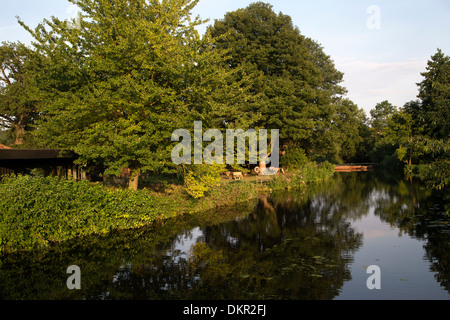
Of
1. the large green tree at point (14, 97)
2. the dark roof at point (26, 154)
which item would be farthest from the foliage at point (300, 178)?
the large green tree at point (14, 97)

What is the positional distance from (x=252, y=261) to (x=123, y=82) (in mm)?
10208

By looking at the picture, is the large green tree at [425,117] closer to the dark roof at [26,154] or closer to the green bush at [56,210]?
the green bush at [56,210]

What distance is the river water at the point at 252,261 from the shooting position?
29.9 feet

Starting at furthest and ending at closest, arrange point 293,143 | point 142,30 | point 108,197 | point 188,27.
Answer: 1. point 293,143
2. point 188,27
3. point 142,30
4. point 108,197

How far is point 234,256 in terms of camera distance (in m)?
12.4

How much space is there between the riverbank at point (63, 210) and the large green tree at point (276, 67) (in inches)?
799

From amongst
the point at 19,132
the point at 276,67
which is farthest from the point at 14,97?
the point at 276,67

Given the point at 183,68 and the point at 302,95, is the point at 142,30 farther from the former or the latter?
the point at 302,95

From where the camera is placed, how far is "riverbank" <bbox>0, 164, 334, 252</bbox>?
12.3 metres

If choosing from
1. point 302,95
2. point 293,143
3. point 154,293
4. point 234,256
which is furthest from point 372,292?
point 293,143

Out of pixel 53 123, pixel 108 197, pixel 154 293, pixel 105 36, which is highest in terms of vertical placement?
pixel 105 36

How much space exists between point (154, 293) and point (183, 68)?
11.5m

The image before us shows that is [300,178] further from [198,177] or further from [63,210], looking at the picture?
[63,210]

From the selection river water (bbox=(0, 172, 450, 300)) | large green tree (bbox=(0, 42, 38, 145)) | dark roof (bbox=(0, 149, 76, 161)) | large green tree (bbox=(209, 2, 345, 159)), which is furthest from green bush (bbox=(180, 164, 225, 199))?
large green tree (bbox=(0, 42, 38, 145))
